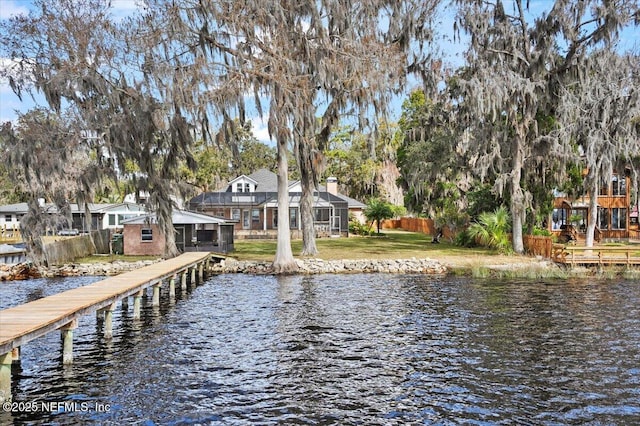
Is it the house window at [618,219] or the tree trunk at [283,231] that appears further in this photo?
the house window at [618,219]

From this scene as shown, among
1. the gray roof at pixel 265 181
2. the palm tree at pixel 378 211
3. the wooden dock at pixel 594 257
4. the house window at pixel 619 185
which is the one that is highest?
the gray roof at pixel 265 181

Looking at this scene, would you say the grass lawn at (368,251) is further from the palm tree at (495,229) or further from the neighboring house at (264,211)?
the neighboring house at (264,211)

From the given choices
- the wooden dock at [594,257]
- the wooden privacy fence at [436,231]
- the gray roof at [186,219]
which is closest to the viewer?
the wooden dock at [594,257]

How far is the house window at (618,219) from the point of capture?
43938 mm

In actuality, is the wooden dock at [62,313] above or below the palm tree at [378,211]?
below

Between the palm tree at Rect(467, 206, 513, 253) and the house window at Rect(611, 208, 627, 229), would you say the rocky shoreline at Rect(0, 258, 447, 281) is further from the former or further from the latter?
the house window at Rect(611, 208, 627, 229)

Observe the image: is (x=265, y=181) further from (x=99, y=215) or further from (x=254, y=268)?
(x=254, y=268)

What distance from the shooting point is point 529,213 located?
34.0m

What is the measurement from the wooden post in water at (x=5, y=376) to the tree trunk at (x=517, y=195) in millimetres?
26226

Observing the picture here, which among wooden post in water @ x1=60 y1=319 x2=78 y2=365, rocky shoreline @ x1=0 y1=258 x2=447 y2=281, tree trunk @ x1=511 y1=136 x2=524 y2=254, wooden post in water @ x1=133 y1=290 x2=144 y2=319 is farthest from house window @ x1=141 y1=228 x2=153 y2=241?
wooden post in water @ x1=60 y1=319 x2=78 y2=365

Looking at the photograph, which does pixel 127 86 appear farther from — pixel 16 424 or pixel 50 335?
pixel 16 424

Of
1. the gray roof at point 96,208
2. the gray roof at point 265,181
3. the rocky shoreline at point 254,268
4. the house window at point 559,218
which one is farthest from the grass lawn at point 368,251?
the gray roof at point 265,181

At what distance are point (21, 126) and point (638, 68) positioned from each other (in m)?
27.7

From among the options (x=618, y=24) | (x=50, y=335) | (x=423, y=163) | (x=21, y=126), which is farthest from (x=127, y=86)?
(x=618, y=24)
